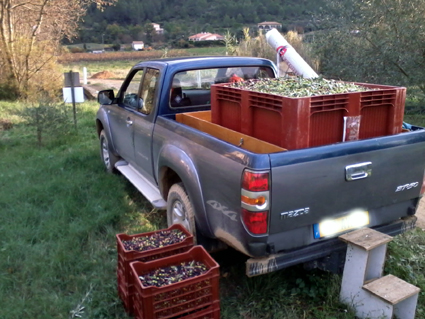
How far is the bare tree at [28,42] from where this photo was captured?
52.9ft

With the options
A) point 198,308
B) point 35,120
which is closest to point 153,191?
point 198,308

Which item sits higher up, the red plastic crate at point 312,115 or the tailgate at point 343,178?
the red plastic crate at point 312,115

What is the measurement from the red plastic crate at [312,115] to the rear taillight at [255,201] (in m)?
0.48

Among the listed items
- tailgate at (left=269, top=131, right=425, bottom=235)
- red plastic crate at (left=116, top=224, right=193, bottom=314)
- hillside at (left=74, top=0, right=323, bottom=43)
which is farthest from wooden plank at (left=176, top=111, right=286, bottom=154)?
hillside at (left=74, top=0, right=323, bottom=43)

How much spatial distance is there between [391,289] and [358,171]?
910 millimetres

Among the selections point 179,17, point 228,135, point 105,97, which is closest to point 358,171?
point 228,135

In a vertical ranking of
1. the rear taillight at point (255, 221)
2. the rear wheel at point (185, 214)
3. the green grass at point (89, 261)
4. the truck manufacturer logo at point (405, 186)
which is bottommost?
the green grass at point (89, 261)

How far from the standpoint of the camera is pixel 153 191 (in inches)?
194

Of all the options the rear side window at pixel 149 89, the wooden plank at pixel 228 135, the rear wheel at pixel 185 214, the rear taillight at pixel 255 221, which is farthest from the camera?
the rear side window at pixel 149 89

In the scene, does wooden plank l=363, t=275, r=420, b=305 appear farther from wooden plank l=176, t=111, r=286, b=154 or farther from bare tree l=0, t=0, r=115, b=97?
bare tree l=0, t=0, r=115, b=97

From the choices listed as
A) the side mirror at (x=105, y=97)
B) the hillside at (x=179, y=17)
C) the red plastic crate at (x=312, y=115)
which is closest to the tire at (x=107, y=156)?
the side mirror at (x=105, y=97)

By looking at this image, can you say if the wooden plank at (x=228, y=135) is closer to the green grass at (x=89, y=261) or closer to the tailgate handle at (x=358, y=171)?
the tailgate handle at (x=358, y=171)

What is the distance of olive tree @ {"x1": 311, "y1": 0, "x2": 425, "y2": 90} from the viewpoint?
10.3m

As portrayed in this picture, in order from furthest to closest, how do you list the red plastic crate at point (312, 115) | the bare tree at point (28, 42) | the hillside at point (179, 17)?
the hillside at point (179, 17) → the bare tree at point (28, 42) → the red plastic crate at point (312, 115)
